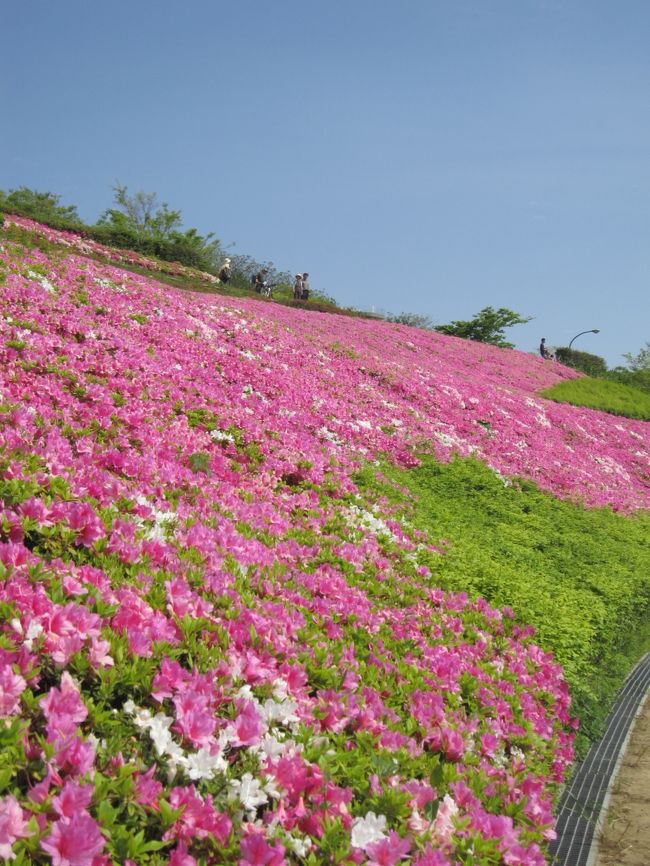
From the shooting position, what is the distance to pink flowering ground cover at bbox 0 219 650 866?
2.73 m

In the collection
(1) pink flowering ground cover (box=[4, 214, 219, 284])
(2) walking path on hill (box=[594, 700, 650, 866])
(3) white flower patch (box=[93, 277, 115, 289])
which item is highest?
(1) pink flowering ground cover (box=[4, 214, 219, 284])

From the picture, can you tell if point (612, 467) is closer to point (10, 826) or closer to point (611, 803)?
point (611, 803)

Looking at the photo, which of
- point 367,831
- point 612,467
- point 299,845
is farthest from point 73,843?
point 612,467

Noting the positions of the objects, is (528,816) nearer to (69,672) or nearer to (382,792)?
(382,792)

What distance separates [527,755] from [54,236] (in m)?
22.8

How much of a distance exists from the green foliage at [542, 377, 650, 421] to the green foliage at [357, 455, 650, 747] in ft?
57.2

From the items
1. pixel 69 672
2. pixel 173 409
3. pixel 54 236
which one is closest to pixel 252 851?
pixel 69 672

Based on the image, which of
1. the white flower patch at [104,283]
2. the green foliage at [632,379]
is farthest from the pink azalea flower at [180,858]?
the green foliage at [632,379]

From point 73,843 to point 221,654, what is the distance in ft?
5.08

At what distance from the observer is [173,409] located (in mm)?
8695

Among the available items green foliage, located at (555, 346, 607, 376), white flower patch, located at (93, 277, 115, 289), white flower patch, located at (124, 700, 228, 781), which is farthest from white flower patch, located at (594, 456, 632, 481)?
green foliage, located at (555, 346, 607, 376)

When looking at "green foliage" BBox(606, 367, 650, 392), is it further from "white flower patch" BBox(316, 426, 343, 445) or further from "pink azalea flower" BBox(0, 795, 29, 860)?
"pink azalea flower" BBox(0, 795, 29, 860)

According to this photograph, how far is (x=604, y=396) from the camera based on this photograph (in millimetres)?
33688

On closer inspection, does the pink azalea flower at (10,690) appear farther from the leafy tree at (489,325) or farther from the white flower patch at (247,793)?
the leafy tree at (489,325)
